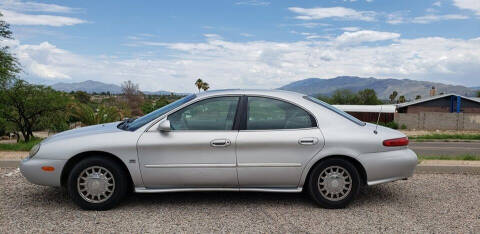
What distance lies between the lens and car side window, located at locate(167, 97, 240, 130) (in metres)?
5.33

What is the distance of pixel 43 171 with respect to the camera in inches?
206

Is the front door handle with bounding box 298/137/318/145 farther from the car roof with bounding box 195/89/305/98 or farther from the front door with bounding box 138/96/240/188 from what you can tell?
the front door with bounding box 138/96/240/188

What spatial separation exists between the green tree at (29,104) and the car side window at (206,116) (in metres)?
33.7

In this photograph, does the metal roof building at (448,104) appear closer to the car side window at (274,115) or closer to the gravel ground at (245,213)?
the gravel ground at (245,213)

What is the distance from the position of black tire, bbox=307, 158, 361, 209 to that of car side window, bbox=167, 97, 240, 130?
121 cm

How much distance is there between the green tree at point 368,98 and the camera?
323ft

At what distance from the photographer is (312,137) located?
5281 mm

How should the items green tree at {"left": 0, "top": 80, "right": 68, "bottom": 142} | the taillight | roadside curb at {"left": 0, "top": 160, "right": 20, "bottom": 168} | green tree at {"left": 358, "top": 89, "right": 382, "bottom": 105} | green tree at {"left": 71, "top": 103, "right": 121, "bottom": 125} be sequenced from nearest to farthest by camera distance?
the taillight, roadside curb at {"left": 0, "top": 160, "right": 20, "bottom": 168}, green tree at {"left": 71, "top": 103, "right": 121, "bottom": 125}, green tree at {"left": 0, "top": 80, "right": 68, "bottom": 142}, green tree at {"left": 358, "top": 89, "right": 382, "bottom": 105}

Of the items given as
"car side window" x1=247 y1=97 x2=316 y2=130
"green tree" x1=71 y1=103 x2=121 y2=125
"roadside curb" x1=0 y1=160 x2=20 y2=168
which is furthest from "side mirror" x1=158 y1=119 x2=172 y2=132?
"green tree" x1=71 y1=103 x2=121 y2=125

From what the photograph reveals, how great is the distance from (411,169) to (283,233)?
83.2 inches

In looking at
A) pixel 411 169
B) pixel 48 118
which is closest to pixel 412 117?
pixel 48 118

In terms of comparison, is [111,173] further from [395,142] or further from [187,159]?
[395,142]

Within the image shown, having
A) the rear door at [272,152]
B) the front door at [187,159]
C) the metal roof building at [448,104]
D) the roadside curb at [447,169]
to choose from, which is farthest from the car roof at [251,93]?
the metal roof building at [448,104]

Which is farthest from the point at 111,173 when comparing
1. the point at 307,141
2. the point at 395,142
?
the point at 395,142
